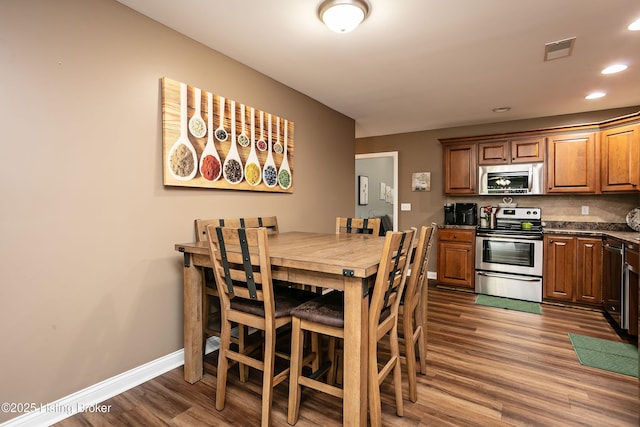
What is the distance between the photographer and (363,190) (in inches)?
283

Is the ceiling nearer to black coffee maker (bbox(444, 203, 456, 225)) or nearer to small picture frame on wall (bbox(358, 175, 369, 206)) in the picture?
black coffee maker (bbox(444, 203, 456, 225))

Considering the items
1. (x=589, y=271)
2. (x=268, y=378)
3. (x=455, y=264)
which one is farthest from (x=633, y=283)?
(x=268, y=378)

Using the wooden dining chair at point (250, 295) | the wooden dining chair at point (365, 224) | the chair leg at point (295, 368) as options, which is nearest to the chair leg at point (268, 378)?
the wooden dining chair at point (250, 295)

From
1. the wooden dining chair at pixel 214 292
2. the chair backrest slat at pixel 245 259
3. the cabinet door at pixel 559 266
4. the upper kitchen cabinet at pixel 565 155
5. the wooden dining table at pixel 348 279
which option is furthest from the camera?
the cabinet door at pixel 559 266

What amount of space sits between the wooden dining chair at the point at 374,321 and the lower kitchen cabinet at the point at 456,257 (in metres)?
2.93

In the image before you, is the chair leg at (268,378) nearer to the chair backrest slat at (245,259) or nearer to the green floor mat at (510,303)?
the chair backrest slat at (245,259)

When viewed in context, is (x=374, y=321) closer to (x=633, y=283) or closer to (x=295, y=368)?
(x=295, y=368)

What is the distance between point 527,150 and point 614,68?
1.43 metres

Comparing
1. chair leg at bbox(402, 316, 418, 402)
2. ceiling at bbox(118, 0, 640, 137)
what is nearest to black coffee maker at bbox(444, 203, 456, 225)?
ceiling at bbox(118, 0, 640, 137)

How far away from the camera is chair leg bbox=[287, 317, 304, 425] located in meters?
1.63

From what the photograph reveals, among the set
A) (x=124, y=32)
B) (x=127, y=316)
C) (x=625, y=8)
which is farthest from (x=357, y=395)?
(x=625, y=8)

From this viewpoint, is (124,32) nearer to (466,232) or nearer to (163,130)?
(163,130)

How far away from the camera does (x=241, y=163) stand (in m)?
2.76

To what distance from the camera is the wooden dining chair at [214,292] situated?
2.14m
